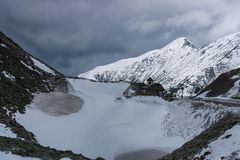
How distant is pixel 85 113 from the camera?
74812 millimetres

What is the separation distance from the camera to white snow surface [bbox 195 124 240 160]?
21508mm

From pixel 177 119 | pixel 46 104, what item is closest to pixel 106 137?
pixel 177 119

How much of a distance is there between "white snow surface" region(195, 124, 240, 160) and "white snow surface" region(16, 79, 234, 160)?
17.4 m

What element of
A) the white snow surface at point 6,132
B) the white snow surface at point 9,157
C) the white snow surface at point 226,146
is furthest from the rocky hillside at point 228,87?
the white snow surface at point 9,157

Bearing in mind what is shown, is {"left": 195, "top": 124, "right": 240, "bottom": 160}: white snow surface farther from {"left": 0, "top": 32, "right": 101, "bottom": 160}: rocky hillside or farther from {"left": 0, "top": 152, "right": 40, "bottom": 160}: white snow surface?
{"left": 0, "top": 152, "right": 40, "bottom": 160}: white snow surface

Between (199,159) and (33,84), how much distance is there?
57.8 meters

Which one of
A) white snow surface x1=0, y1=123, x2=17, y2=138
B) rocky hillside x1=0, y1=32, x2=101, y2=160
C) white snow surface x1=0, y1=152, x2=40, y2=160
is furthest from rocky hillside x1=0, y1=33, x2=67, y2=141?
white snow surface x1=0, y1=152, x2=40, y2=160

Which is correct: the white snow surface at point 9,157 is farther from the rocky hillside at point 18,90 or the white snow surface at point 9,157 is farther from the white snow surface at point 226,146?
the white snow surface at point 226,146

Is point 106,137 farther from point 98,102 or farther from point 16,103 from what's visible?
point 98,102

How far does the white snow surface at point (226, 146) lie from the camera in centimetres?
2151

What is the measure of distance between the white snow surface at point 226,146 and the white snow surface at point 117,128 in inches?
686

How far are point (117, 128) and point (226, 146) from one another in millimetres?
36057

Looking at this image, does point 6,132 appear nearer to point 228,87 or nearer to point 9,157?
point 9,157

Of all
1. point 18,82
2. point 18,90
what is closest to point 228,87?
point 18,82
